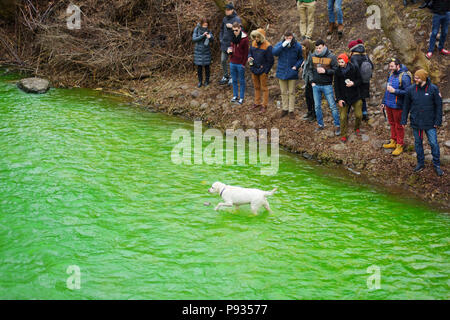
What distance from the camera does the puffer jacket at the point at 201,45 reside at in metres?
14.7

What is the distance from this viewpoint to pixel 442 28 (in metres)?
11.9

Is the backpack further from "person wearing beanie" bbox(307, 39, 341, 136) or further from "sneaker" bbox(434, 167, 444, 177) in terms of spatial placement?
"sneaker" bbox(434, 167, 444, 177)

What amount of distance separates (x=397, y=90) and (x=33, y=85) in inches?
469

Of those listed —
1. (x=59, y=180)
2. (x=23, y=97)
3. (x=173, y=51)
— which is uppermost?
(x=173, y=51)

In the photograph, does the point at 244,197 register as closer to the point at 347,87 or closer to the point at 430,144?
the point at 430,144

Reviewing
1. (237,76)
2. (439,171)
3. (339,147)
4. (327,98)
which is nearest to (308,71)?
(327,98)

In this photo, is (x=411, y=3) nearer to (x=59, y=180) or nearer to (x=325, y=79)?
(x=325, y=79)

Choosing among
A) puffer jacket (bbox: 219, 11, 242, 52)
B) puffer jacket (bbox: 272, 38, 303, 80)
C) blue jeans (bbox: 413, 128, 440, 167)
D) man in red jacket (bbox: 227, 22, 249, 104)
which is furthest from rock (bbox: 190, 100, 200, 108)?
blue jeans (bbox: 413, 128, 440, 167)

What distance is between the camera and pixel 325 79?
11562 millimetres

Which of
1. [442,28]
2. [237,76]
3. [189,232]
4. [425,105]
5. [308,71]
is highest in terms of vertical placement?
[442,28]

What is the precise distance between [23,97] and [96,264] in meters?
10.3

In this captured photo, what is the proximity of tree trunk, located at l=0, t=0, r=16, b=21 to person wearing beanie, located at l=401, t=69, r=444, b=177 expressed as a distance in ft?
55.8

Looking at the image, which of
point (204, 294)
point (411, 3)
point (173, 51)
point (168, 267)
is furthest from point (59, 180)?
point (411, 3)
